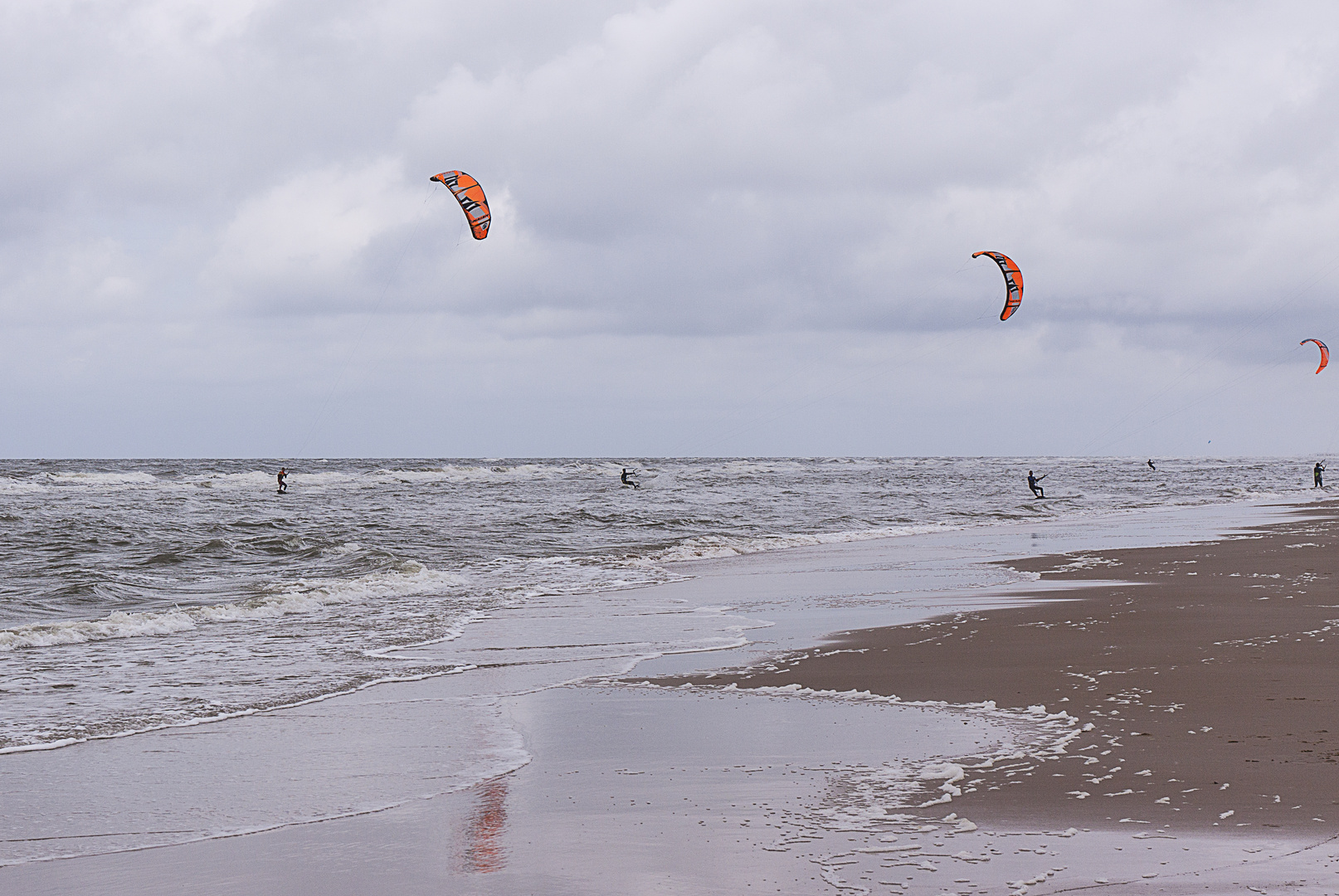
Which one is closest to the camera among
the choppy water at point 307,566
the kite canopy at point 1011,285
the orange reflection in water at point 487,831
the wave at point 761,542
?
the orange reflection in water at point 487,831

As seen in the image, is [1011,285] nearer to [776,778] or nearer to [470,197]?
[470,197]

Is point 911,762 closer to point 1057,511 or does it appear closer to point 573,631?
point 573,631

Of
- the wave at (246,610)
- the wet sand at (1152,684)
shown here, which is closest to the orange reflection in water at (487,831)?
the wet sand at (1152,684)

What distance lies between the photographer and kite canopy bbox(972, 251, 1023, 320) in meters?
31.0

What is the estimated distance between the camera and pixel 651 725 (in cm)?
667

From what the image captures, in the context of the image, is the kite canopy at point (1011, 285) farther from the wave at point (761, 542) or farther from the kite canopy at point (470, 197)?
the kite canopy at point (470, 197)

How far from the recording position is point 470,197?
75.8ft

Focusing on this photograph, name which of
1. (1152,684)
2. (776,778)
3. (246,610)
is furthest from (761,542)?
(776,778)

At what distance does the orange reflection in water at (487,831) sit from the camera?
431 cm

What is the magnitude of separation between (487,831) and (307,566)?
561 inches

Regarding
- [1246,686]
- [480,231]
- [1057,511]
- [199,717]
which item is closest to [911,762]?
[1246,686]

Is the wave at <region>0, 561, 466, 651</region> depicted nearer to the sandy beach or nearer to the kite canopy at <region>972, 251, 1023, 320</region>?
the sandy beach

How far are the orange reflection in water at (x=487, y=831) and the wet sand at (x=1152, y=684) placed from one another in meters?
1.90

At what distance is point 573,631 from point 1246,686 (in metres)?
5.86
